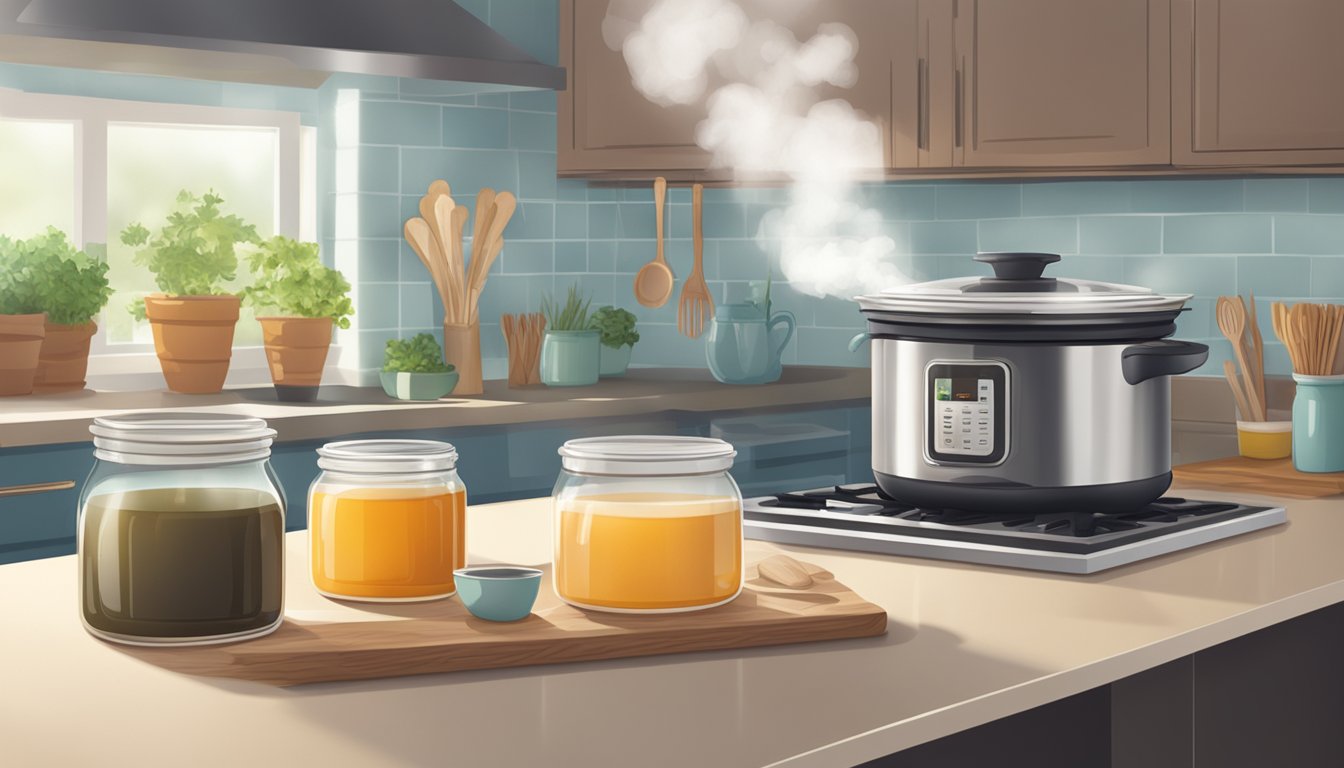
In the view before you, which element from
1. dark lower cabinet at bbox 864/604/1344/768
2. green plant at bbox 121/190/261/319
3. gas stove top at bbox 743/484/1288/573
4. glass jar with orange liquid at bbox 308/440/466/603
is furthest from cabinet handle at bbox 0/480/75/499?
dark lower cabinet at bbox 864/604/1344/768

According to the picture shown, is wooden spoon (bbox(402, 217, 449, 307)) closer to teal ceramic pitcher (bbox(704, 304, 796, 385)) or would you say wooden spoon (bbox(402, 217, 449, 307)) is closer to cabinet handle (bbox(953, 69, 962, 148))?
teal ceramic pitcher (bbox(704, 304, 796, 385))

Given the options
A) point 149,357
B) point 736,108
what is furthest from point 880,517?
point 149,357

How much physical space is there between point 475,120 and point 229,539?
293cm

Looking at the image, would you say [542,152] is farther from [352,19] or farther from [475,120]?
[352,19]

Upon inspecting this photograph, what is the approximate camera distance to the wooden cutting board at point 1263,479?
2.24 m

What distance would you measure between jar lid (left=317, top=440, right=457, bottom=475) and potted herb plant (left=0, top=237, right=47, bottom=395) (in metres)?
2.04

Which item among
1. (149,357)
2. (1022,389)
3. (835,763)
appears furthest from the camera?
(149,357)

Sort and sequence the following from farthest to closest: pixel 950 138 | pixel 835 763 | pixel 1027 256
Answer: pixel 950 138 → pixel 1027 256 → pixel 835 763

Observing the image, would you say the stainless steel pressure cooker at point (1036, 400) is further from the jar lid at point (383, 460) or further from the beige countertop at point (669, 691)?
the jar lid at point (383, 460)

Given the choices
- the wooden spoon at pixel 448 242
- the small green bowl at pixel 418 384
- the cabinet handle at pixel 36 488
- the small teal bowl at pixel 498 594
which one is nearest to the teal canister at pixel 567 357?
the wooden spoon at pixel 448 242

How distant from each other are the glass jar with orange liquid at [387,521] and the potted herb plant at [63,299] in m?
2.08

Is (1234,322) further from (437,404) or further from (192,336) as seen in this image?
(192,336)

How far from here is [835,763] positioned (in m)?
0.96

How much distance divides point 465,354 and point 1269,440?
1790 mm
